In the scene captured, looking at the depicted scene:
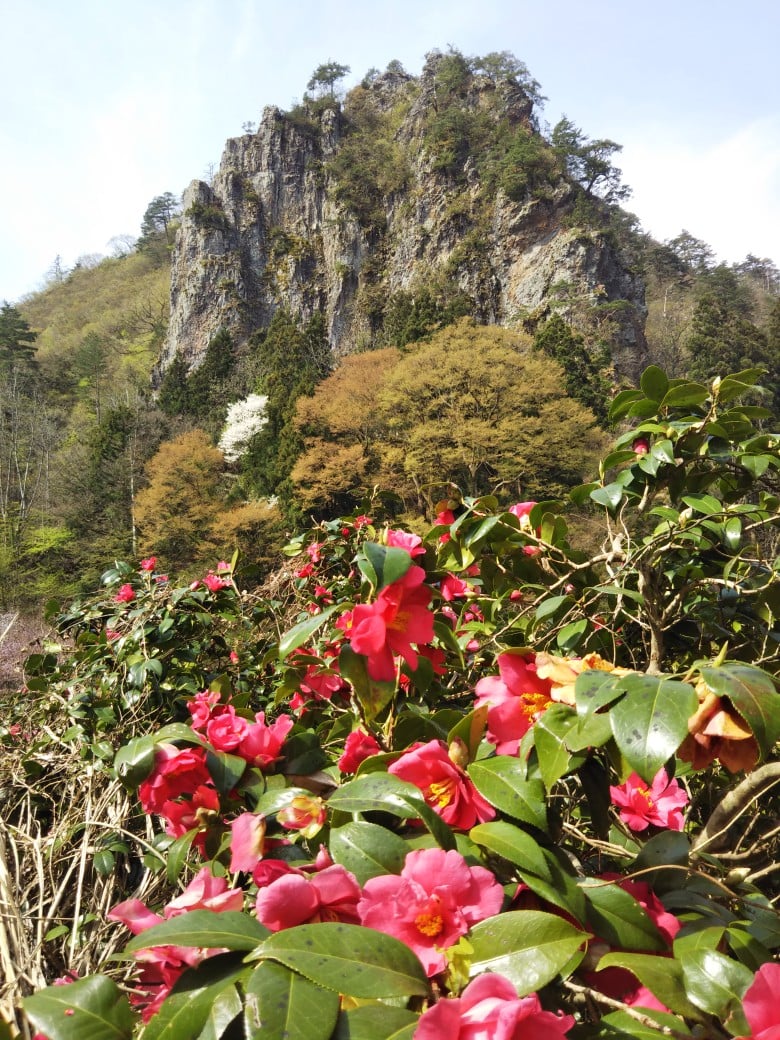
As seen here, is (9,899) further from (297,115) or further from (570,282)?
(297,115)

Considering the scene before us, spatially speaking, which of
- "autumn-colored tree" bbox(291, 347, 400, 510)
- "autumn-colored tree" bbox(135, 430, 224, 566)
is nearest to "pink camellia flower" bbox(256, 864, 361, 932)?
"autumn-colored tree" bbox(291, 347, 400, 510)

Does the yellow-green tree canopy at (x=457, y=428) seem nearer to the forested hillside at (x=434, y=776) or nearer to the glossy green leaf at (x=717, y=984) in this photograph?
the forested hillside at (x=434, y=776)

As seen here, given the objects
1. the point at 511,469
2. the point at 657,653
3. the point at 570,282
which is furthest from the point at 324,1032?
the point at 570,282

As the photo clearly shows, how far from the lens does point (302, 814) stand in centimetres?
48

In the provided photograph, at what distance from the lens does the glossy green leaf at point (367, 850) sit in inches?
15.0

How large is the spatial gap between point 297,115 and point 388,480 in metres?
21.5

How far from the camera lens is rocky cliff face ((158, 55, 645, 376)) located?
1964 centimetres

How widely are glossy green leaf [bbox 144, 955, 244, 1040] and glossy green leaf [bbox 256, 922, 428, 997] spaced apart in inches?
1.2

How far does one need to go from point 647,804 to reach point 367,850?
0.36m

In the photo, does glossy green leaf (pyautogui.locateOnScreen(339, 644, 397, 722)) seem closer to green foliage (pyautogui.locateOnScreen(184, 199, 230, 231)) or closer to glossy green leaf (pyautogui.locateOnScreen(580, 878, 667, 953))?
glossy green leaf (pyautogui.locateOnScreen(580, 878, 667, 953))

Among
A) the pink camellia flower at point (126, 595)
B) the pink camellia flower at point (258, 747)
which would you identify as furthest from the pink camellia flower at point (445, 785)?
the pink camellia flower at point (126, 595)

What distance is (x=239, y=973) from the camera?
1.01ft

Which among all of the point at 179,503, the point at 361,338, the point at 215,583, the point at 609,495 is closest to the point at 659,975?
the point at 609,495

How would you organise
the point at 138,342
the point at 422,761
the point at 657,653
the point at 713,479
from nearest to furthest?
the point at 422,761, the point at 657,653, the point at 713,479, the point at 138,342
